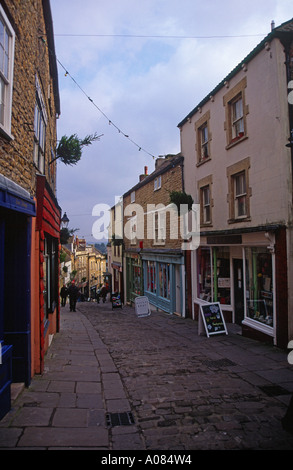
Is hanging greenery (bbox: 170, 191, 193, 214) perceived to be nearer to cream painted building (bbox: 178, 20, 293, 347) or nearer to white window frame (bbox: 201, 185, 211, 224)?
white window frame (bbox: 201, 185, 211, 224)

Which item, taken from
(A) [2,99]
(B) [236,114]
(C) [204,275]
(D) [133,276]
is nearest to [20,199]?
(A) [2,99]

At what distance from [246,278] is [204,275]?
129 inches

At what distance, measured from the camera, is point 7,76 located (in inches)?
189

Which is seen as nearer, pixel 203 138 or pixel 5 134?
pixel 5 134

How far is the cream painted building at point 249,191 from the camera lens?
330 inches

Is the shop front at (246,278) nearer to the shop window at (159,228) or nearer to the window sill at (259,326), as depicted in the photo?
the window sill at (259,326)

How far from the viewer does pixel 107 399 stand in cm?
529

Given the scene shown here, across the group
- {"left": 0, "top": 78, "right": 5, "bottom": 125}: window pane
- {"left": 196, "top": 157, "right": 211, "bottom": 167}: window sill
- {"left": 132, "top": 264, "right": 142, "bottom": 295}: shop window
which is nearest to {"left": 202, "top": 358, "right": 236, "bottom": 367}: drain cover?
{"left": 0, "top": 78, "right": 5, "bottom": 125}: window pane

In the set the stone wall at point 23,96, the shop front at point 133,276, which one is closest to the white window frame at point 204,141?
the stone wall at point 23,96

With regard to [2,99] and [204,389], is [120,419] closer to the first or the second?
[204,389]

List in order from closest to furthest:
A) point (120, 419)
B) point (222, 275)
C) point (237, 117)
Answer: point (120, 419), point (237, 117), point (222, 275)

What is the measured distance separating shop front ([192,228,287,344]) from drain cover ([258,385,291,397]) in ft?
8.94

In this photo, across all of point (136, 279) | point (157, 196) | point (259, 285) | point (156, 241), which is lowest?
point (136, 279)
